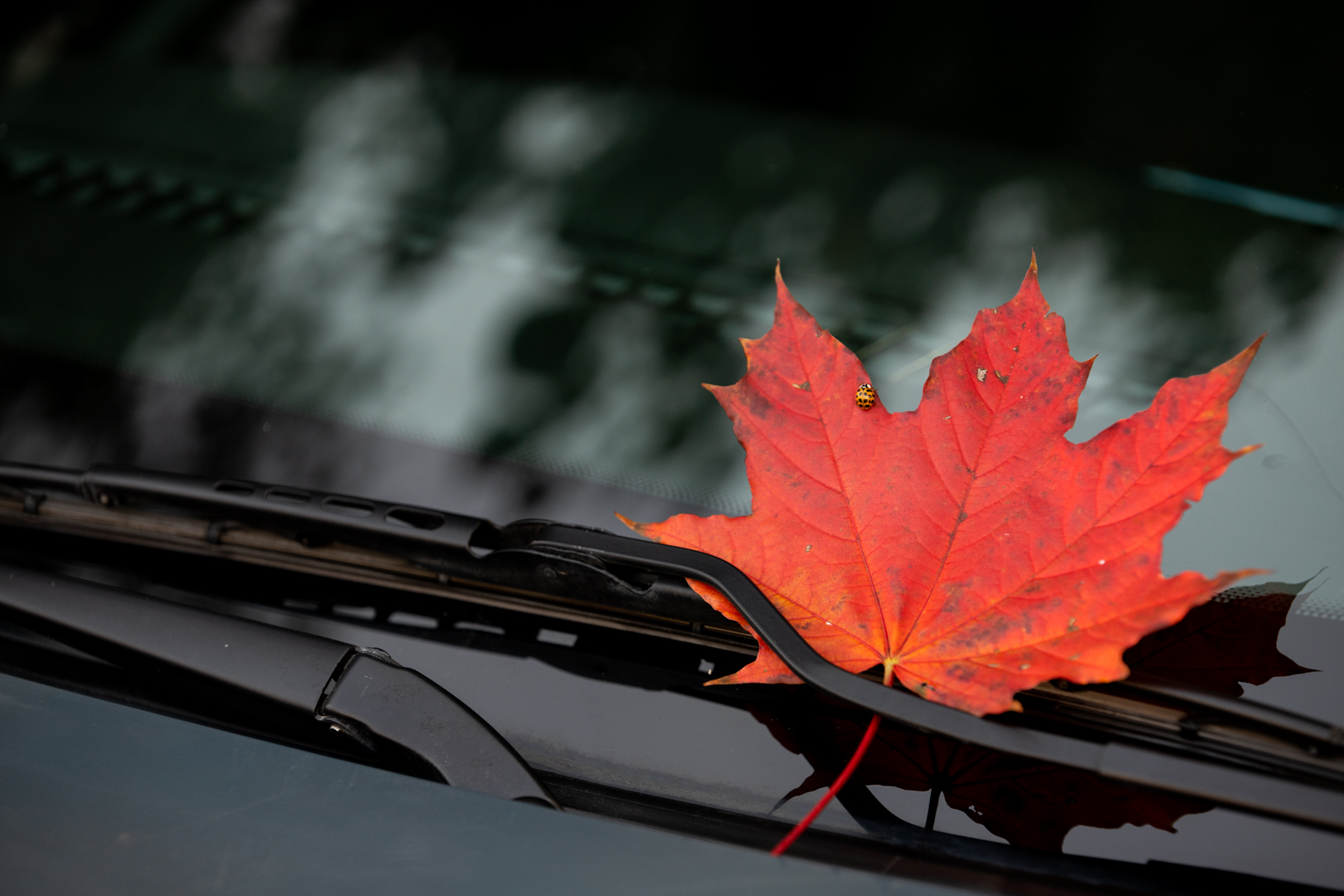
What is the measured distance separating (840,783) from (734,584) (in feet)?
0.58

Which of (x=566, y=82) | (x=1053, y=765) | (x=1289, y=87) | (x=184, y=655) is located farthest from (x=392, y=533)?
(x=1289, y=87)

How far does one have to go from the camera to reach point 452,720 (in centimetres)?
71

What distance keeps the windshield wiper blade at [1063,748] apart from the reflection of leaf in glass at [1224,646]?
92 mm

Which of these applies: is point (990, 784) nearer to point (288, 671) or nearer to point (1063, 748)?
point (1063, 748)

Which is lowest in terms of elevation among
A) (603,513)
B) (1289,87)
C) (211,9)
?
(603,513)

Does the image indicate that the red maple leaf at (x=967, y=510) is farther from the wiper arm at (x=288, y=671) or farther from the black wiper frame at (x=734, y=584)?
the wiper arm at (x=288, y=671)

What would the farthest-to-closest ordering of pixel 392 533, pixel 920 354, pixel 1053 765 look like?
1. pixel 920 354
2. pixel 392 533
3. pixel 1053 765

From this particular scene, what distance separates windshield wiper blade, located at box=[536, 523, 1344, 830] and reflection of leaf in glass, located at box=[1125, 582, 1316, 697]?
9 cm

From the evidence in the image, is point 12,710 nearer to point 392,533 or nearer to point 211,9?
point 392,533

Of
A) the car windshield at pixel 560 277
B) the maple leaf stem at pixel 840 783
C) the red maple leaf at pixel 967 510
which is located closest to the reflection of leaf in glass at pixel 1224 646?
the car windshield at pixel 560 277

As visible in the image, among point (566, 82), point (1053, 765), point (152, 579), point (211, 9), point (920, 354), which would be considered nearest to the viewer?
point (1053, 765)

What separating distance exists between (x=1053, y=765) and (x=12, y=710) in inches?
32.7

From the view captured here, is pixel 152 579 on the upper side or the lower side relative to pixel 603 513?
lower

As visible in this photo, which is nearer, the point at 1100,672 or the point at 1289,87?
the point at 1100,672
